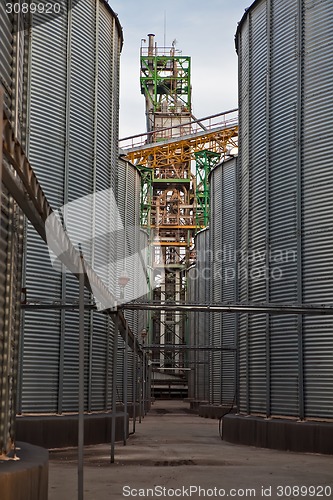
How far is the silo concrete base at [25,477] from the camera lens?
9312 mm

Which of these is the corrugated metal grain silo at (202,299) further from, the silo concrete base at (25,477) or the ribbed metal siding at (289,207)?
the silo concrete base at (25,477)

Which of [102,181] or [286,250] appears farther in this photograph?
[102,181]


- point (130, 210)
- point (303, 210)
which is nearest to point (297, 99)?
point (303, 210)

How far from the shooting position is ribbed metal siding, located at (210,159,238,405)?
37125 millimetres

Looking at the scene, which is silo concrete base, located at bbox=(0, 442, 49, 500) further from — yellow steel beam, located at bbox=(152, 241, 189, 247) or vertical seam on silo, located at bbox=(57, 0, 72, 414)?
yellow steel beam, located at bbox=(152, 241, 189, 247)

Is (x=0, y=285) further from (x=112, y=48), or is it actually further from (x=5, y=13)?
(x=112, y=48)

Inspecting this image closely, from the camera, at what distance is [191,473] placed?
16.1 meters

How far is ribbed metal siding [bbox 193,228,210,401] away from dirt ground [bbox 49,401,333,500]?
22963 millimetres

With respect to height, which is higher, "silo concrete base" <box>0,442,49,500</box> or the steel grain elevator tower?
the steel grain elevator tower

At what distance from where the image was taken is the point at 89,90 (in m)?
23.9

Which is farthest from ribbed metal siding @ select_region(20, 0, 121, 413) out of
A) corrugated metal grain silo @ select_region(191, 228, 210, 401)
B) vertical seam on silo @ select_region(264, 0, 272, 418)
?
corrugated metal grain silo @ select_region(191, 228, 210, 401)

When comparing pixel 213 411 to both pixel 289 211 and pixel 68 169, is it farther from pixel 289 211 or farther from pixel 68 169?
pixel 68 169

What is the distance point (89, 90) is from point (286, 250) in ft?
26.0

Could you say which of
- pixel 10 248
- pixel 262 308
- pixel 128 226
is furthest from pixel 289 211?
pixel 128 226
